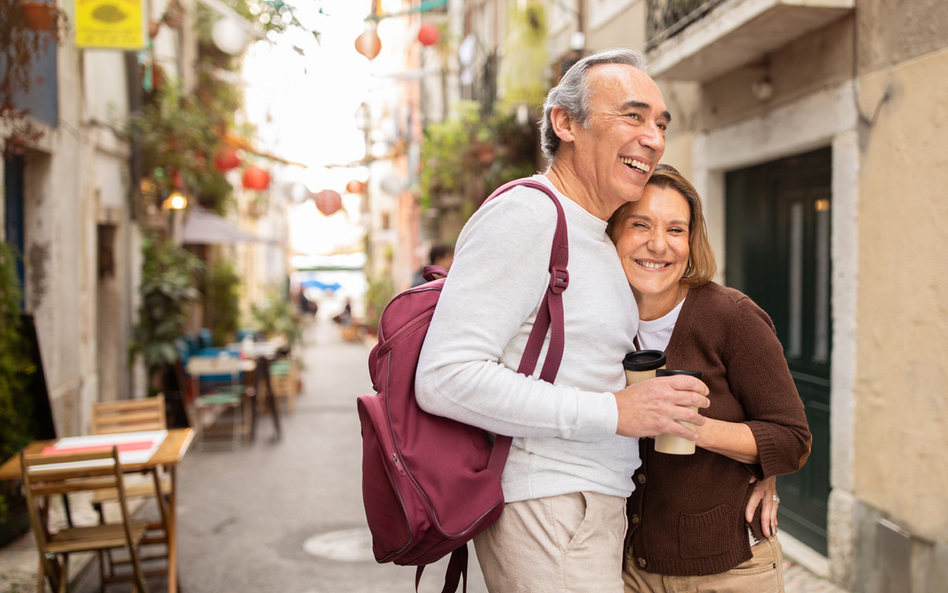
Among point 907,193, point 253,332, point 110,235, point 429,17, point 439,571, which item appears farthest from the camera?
point 429,17

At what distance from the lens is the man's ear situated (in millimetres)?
1843

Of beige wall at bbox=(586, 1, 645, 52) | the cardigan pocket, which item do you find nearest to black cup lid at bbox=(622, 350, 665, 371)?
the cardigan pocket

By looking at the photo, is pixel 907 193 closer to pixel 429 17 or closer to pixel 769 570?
pixel 769 570

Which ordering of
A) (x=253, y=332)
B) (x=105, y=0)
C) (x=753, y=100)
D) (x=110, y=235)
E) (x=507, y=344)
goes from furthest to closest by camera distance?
(x=253, y=332) < (x=110, y=235) < (x=105, y=0) < (x=753, y=100) < (x=507, y=344)

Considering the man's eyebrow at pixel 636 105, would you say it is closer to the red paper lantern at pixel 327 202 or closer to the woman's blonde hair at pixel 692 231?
the woman's blonde hair at pixel 692 231

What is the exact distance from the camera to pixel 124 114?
977 cm

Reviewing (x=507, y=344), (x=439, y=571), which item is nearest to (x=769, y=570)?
(x=507, y=344)

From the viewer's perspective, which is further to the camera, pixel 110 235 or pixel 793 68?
pixel 110 235

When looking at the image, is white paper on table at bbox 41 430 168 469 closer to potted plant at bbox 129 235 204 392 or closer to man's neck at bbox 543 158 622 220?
man's neck at bbox 543 158 622 220

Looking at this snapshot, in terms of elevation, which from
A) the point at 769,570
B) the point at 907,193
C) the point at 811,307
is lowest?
the point at 769,570

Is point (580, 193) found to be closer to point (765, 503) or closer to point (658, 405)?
point (658, 405)

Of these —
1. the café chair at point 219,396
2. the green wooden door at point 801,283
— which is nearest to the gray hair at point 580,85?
the green wooden door at point 801,283

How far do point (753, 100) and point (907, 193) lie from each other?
1961mm

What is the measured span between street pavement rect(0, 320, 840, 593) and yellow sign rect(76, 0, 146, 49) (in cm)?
411
